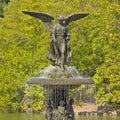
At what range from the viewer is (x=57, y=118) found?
19172mm

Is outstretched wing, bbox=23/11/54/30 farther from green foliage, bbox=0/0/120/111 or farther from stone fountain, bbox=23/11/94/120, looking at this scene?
green foliage, bbox=0/0/120/111

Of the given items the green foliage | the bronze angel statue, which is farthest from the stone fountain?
the green foliage

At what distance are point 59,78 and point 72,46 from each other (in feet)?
80.8

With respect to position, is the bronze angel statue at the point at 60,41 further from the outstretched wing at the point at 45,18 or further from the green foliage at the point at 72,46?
the green foliage at the point at 72,46

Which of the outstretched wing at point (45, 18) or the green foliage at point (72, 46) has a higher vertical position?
the outstretched wing at point (45, 18)

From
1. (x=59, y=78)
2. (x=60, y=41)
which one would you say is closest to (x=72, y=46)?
(x=60, y=41)

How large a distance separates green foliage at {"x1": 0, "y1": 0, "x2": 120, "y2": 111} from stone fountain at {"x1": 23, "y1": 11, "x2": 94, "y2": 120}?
18308 mm

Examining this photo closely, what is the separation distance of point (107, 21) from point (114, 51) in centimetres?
209

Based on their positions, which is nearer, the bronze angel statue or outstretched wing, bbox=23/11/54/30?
the bronze angel statue

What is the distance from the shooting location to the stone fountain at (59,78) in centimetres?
1872

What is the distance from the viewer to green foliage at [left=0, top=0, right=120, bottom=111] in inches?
1549

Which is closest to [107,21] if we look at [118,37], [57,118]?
[118,37]

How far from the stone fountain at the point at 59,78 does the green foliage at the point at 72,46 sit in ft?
60.1

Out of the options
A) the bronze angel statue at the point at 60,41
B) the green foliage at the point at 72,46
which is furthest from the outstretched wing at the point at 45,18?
the green foliage at the point at 72,46
